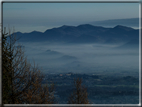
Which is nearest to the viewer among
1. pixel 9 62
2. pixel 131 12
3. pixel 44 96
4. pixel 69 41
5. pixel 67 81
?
pixel 44 96

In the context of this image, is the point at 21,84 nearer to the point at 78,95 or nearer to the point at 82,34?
the point at 78,95

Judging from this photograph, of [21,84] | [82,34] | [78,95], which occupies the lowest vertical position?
[78,95]

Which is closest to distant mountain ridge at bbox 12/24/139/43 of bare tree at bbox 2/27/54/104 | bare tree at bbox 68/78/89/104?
bare tree at bbox 2/27/54/104

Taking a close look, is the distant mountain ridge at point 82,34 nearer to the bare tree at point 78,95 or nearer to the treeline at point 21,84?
the treeline at point 21,84

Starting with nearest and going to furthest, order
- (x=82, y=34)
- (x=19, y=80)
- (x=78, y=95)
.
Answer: (x=78, y=95) < (x=19, y=80) < (x=82, y=34)

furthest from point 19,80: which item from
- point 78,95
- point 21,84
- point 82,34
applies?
point 82,34

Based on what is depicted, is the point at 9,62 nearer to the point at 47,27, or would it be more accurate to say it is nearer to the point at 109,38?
the point at 47,27

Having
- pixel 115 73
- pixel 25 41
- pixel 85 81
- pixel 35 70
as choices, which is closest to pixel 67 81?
pixel 85 81
